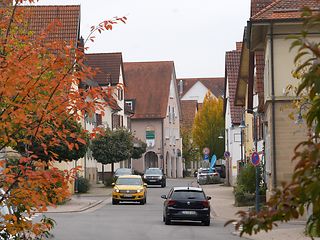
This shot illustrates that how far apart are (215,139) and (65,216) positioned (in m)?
61.5

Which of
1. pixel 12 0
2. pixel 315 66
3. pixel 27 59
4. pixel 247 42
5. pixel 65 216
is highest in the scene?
pixel 247 42

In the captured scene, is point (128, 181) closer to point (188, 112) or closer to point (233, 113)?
point (233, 113)

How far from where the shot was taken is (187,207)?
94.0ft

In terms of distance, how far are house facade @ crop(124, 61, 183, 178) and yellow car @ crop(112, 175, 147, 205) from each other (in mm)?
51977

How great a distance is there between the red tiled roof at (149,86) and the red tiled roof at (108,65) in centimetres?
1871

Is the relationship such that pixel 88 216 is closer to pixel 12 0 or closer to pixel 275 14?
pixel 275 14

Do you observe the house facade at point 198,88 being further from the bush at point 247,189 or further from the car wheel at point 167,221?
the car wheel at point 167,221

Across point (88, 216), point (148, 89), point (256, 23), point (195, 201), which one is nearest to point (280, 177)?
point (195, 201)

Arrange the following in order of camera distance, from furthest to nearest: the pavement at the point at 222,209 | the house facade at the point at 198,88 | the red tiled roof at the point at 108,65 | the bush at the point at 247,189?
1. the house facade at the point at 198,88
2. the red tiled roof at the point at 108,65
3. the bush at the point at 247,189
4. the pavement at the point at 222,209

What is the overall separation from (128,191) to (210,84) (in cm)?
10944

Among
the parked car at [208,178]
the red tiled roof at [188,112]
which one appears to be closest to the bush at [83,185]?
the parked car at [208,178]

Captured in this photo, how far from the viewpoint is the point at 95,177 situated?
224 ft

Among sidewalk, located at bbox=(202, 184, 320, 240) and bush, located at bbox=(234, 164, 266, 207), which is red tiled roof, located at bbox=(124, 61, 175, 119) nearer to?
sidewalk, located at bbox=(202, 184, 320, 240)

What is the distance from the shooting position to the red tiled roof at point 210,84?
5842 inches
